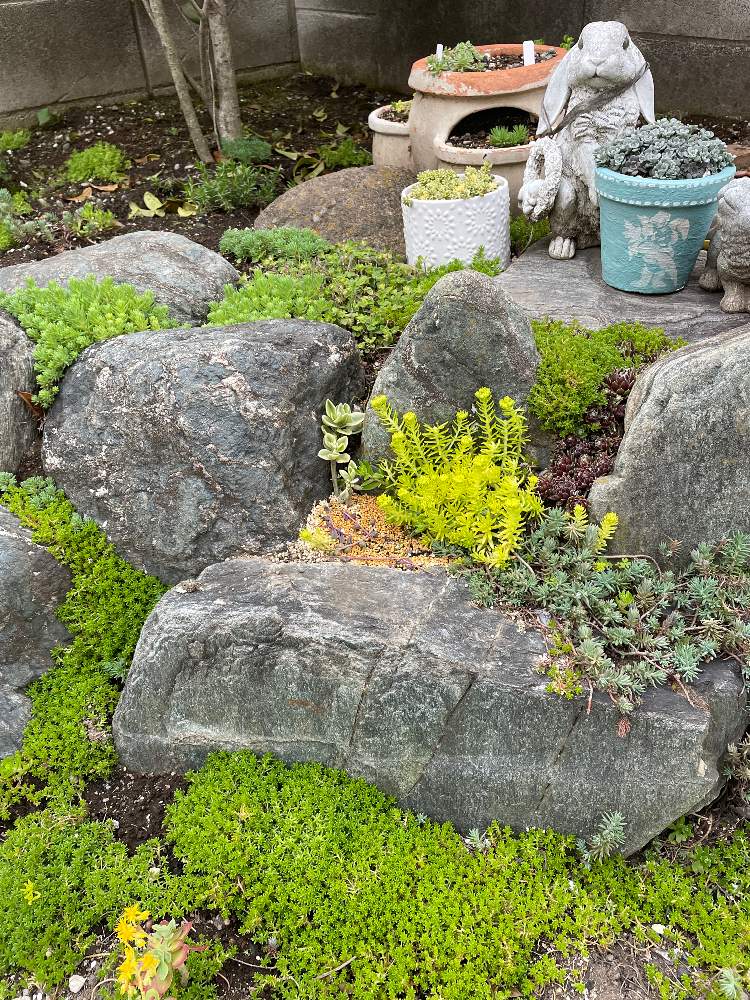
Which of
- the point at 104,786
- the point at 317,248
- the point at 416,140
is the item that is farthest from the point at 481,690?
the point at 416,140

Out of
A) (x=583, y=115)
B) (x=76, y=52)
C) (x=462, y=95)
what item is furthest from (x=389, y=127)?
(x=76, y=52)

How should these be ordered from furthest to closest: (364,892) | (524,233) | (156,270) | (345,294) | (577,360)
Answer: (524,233)
(156,270)
(345,294)
(577,360)
(364,892)

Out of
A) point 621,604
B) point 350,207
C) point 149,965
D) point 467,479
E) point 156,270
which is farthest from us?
point 350,207

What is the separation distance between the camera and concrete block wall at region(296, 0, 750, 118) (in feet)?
22.2

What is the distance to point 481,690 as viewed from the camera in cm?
310

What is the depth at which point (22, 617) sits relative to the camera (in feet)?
12.8

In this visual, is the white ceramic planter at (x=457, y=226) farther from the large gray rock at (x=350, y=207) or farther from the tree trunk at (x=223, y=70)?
the tree trunk at (x=223, y=70)

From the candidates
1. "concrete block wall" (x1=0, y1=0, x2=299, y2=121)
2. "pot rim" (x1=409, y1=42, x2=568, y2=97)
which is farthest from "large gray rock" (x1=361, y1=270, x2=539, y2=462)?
"concrete block wall" (x1=0, y1=0, x2=299, y2=121)

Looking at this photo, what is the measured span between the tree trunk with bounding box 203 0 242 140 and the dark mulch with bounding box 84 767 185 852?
5699 millimetres

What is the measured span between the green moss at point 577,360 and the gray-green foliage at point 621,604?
538 millimetres

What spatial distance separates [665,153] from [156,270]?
120 inches

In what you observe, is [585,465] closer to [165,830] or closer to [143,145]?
[165,830]

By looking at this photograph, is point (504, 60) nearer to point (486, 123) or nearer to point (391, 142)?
point (486, 123)

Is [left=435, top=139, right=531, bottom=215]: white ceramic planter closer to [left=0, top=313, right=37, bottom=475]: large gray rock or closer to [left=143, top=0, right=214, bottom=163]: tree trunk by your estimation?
[left=143, top=0, right=214, bottom=163]: tree trunk
